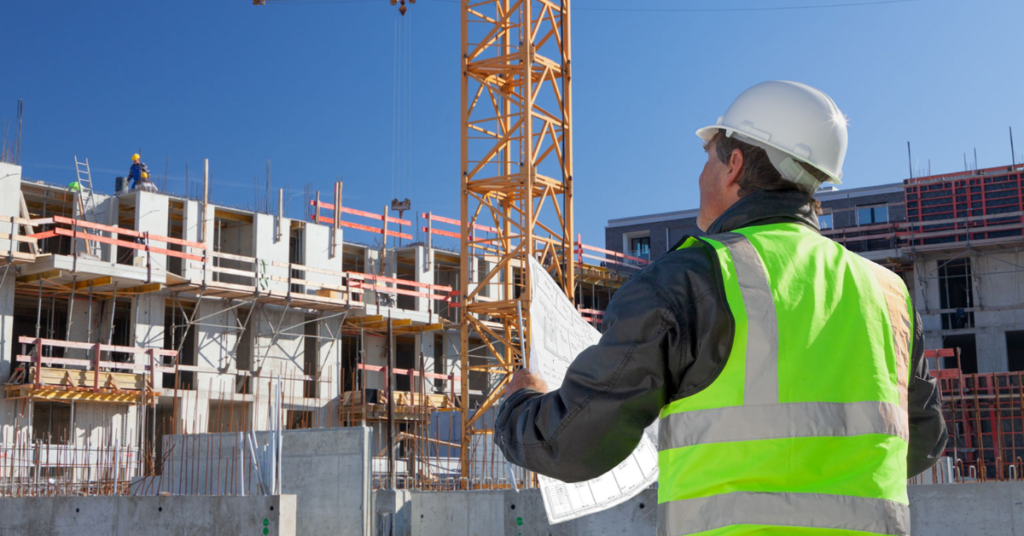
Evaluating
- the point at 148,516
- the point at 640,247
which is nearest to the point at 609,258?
the point at 640,247

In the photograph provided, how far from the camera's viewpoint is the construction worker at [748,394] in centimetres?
174

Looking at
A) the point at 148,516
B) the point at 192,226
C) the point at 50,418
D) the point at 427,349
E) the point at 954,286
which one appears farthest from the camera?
the point at 427,349

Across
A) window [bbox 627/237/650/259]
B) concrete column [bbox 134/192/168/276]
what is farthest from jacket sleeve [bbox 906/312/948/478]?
window [bbox 627/237/650/259]

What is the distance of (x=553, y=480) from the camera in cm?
292

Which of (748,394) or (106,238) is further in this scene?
(106,238)

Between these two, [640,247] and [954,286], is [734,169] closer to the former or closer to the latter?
[954,286]

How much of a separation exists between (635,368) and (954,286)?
33.9 meters

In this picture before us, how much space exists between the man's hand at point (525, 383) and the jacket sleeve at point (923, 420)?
2.67ft

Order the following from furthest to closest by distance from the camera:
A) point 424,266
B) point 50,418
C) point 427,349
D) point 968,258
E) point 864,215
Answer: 1. point 864,215
2. point 424,266
3. point 427,349
4. point 968,258
5. point 50,418

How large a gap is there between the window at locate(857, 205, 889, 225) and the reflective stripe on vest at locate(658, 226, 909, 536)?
3996cm

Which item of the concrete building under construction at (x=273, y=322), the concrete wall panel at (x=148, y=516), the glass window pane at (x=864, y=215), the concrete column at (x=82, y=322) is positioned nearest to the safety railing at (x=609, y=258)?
the concrete building under construction at (x=273, y=322)

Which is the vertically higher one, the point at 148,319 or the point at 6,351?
the point at 148,319

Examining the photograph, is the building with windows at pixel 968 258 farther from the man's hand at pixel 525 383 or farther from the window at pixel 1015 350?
the man's hand at pixel 525 383

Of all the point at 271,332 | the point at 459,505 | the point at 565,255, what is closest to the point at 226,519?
the point at 459,505
